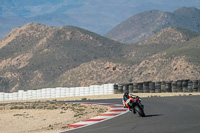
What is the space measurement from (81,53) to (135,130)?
134 m

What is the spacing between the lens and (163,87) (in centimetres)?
4069

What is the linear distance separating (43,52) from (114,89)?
10477 centimetres

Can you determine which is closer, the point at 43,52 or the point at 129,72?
the point at 129,72

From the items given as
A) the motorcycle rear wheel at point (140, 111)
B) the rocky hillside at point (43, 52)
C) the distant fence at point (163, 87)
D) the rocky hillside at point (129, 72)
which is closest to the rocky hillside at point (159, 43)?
the rocky hillside at point (43, 52)

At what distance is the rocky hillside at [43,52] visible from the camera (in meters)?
136

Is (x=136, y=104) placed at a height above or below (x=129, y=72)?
below

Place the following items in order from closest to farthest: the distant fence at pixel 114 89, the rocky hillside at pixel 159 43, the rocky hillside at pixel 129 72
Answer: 1. the distant fence at pixel 114 89
2. the rocky hillside at pixel 129 72
3. the rocky hillside at pixel 159 43

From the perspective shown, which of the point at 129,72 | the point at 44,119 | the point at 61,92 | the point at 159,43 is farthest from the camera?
the point at 159,43

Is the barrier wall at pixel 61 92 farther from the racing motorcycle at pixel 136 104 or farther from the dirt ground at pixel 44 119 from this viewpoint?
the racing motorcycle at pixel 136 104

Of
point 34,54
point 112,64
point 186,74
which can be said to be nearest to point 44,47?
point 34,54

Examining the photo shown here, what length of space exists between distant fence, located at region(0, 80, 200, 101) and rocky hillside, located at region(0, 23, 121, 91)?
71.5m

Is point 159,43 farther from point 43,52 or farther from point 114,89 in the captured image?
point 114,89

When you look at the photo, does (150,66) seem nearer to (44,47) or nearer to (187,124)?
(44,47)

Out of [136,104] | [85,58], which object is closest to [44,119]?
[136,104]
